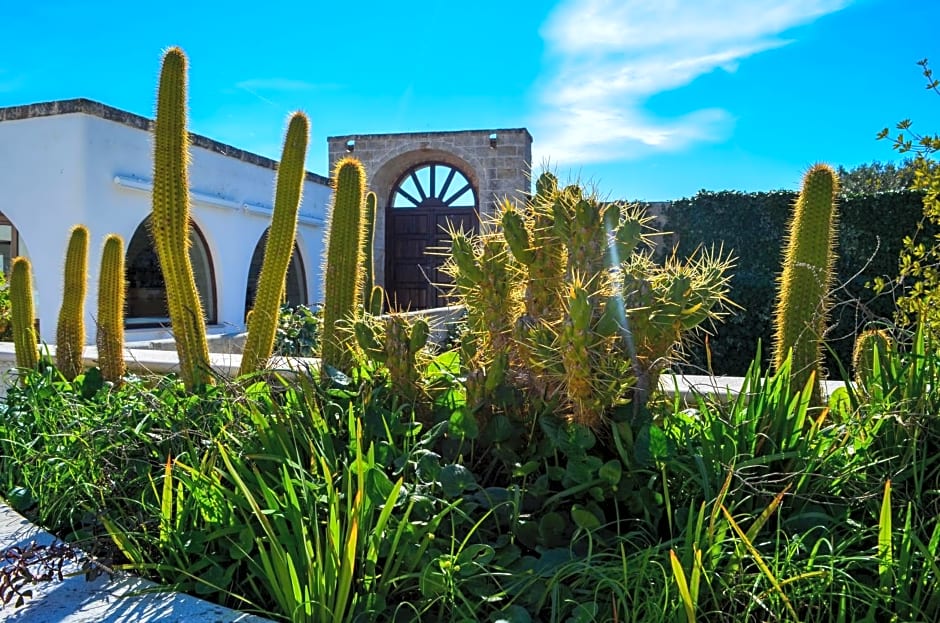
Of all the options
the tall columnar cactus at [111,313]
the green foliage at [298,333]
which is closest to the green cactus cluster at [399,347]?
the tall columnar cactus at [111,313]

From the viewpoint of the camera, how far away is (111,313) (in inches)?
146

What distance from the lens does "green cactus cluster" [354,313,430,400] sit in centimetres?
202

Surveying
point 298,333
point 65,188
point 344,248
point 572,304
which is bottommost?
point 298,333

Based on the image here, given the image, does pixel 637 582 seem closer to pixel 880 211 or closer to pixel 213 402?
pixel 213 402

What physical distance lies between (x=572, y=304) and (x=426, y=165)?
43.3 feet

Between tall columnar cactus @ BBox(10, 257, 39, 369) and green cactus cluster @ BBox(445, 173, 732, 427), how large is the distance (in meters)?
2.96

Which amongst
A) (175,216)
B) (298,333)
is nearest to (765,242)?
(298,333)

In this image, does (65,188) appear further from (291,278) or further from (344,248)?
(344,248)

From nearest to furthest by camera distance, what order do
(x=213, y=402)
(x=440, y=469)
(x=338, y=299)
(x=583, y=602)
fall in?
1. (x=583, y=602)
2. (x=440, y=469)
3. (x=213, y=402)
4. (x=338, y=299)

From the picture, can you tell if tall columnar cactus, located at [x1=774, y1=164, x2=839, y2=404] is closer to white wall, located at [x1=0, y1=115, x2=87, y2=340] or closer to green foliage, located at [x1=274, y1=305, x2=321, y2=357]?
green foliage, located at [x1=274, y1=305, x2=321, y2=357]

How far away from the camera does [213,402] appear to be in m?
2.19

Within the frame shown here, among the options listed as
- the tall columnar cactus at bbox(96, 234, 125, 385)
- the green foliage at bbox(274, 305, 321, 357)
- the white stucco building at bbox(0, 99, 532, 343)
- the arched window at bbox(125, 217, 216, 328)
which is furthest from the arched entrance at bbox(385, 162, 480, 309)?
the tall columnar cactus at bbox(96, 234, 125, 385)

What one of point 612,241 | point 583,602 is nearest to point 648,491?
point 583,602

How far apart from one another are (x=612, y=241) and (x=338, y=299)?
4.62 feet
